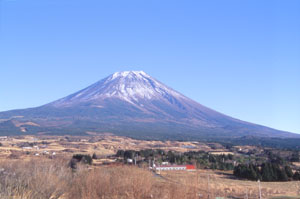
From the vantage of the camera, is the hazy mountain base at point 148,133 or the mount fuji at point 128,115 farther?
the mount fuji at point 128,115

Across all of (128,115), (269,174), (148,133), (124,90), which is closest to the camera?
(269,174)

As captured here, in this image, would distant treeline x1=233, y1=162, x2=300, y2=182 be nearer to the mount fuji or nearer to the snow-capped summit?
the mount fuji

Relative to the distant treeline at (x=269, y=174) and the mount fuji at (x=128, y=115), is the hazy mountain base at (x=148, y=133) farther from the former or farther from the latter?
the distant treeline at (x=269, y=174)

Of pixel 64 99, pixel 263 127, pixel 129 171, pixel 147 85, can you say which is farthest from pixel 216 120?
pixel 129 171

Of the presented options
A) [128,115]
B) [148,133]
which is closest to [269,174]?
[148,133]

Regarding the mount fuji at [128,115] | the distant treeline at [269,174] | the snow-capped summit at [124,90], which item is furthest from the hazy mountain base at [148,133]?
the distant treeline at [269,174]

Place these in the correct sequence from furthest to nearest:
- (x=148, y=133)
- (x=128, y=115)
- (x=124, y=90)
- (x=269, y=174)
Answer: (x=124, y=90)
(x=128, y=115)
(x=148, y=133)
(x=269, y=174)

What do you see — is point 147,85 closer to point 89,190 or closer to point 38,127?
point 38,127

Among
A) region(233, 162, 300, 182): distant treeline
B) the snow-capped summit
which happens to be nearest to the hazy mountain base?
the snow-capped summit

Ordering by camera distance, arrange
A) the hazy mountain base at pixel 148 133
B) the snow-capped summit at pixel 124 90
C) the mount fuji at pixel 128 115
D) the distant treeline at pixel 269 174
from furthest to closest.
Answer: the snow-capped summit at pixel 124 90 → the mount fuji at pixel 128 115 → the hazy mountain base at pixel 148 133 → the distant treeline at pixel 269 174

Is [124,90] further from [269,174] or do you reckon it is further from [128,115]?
[269,174]
